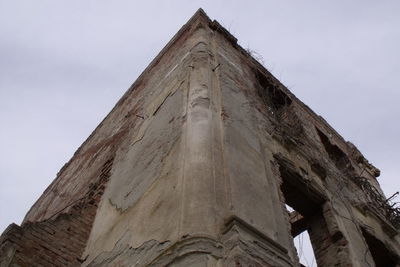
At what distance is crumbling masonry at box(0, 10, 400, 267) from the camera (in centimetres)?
324

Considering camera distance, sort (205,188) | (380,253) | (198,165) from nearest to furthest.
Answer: (205,188), (198,165), (380,253)

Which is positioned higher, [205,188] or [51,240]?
[51,240]

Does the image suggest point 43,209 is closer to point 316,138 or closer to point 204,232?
point 316,138

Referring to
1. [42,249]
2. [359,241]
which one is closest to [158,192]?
[42,249]

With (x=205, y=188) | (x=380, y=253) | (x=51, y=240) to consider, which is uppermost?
(x=380, y=253)

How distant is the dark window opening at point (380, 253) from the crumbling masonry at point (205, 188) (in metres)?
0.02

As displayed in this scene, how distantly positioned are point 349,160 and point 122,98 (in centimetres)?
506

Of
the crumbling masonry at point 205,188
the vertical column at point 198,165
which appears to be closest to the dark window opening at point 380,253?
the crumbling masonry at point 205,188

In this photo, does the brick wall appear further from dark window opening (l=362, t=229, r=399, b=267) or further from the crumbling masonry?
dark window opening (l=362, t=229, r=399, b=267)

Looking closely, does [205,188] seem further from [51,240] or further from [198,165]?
[51,240]

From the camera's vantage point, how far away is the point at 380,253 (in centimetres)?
643

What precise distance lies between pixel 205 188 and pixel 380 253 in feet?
14.0

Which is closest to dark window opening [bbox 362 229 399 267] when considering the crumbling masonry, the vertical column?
the crumbling masonry

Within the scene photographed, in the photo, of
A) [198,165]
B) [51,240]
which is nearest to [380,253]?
[198,165]
